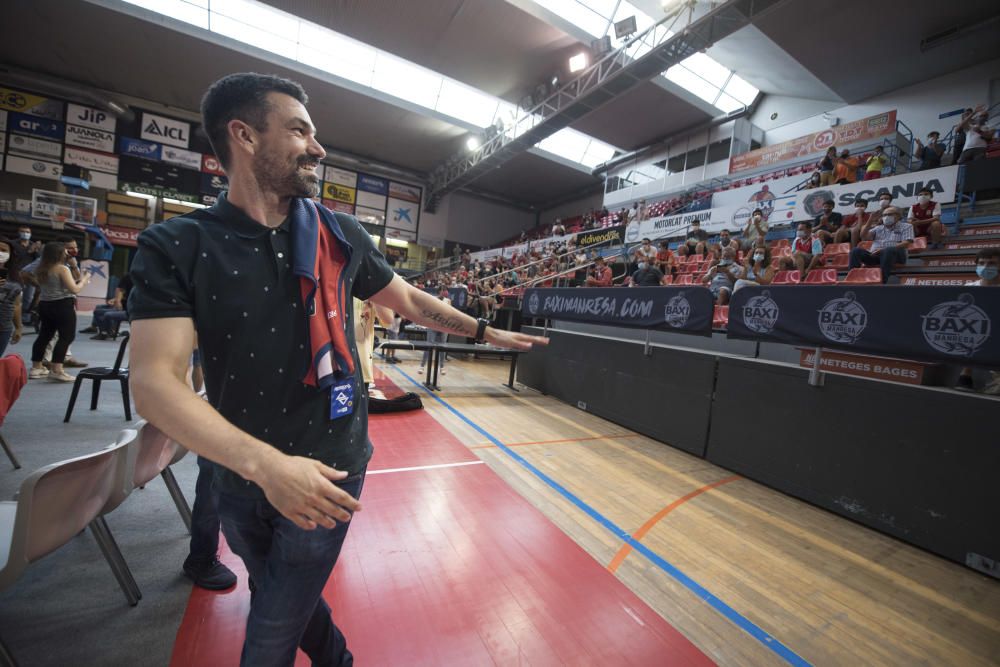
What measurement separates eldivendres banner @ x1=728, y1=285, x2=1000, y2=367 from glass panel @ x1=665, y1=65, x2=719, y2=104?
544 inches

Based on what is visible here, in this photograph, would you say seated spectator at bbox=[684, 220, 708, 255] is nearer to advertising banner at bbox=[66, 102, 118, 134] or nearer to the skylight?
the skylight

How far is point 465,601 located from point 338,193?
22.2 meters

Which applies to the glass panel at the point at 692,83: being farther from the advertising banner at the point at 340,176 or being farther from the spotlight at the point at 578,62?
the advertising banner at the point at 340,176

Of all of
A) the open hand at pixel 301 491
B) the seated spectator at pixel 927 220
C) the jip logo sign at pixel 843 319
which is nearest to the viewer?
the open hand at pixel 301 491

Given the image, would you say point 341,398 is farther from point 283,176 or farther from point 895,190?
point 895,190

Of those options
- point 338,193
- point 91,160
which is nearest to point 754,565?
point 338,193

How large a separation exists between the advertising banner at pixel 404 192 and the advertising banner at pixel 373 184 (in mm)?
343

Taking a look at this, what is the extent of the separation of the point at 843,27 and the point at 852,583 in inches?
528

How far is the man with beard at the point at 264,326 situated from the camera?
0.86 m

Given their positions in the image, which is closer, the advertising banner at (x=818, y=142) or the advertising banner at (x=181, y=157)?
the advertising banner at (x=818, y=142)

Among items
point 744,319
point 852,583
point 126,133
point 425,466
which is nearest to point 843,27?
point 744,319

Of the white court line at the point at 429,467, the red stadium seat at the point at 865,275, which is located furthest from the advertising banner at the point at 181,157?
the red stadium seat at the point at 865,275

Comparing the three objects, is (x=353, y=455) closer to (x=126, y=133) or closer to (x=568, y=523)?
(x=568, y=523)

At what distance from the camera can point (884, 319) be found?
338cm
